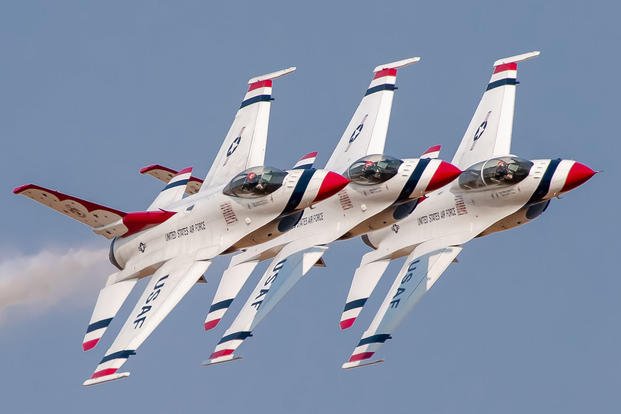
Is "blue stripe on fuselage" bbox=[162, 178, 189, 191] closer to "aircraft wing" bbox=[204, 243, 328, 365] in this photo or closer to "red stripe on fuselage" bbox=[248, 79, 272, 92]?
"red stripe on fuselage" bbox=[248, 79, 272, 92]

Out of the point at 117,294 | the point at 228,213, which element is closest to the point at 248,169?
the point at 228,213

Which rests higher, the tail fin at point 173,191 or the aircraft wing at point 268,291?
the tail fin at point 173,191

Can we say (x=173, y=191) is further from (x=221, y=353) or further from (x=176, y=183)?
(x=221, y=353)

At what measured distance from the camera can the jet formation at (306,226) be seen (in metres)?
65.2

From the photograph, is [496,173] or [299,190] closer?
[299,190]

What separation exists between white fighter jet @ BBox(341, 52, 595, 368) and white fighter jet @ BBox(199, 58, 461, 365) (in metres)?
0.96

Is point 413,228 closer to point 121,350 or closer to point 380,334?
point 380,334

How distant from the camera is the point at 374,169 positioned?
219ft

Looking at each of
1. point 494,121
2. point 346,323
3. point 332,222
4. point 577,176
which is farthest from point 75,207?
point 577,176

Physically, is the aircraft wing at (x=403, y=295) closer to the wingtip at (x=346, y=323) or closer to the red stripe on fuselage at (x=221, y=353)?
the wingtip at (x=346, y=323)

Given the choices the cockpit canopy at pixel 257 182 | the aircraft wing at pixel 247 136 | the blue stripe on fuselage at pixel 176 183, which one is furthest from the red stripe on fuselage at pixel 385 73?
the cockpit canopy at pixel 257 182

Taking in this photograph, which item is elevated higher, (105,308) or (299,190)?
(299,190)

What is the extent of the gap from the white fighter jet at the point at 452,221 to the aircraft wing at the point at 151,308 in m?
5.06

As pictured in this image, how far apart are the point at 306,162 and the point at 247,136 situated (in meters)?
2.13
